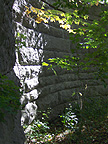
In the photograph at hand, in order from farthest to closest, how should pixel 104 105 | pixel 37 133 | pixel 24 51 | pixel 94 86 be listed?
pixel 94 86 < pixel 104 105 < pixel 24 51 < pixel 37 133

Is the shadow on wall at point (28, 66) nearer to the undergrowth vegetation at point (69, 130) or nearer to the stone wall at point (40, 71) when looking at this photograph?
the stone wall at point (40, 71)

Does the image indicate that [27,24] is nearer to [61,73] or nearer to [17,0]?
[17,0]

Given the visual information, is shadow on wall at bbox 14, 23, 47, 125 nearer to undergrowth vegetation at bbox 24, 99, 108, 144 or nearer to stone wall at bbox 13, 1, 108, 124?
stone wall at bbox 13, 1, 108, 124

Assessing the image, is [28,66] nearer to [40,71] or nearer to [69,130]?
[40,71]

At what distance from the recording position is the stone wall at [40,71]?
3520 mm

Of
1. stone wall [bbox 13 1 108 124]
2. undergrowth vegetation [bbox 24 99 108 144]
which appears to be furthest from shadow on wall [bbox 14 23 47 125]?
undergrowth vegetation [bbox 24 99 108 144]

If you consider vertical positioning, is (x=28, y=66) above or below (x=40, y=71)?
above

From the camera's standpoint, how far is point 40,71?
4.27 metres

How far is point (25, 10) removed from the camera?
3748 mm

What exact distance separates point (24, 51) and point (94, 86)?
417 centimetres

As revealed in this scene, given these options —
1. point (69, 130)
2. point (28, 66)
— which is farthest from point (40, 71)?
point (69, 130)

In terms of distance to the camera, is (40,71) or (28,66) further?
(40,71)

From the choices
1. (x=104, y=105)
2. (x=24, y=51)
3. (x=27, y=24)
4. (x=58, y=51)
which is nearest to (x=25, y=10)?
(x=27, y=24)

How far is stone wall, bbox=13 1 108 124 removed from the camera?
3.52 metres
